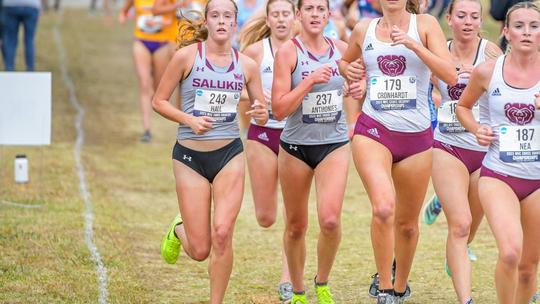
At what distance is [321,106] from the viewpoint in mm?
7824

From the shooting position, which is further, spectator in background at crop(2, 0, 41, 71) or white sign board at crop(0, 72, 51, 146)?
spectator in background at crop(2, 0, 41, 71)

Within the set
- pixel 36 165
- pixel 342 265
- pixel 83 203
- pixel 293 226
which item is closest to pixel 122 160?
pixel 36 165

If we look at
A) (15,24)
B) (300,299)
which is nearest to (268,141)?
(300,299)

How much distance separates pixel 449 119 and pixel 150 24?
7849 mm

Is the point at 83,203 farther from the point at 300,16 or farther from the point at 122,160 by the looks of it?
the point at 300,16

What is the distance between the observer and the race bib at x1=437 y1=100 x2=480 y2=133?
7891 millimetres

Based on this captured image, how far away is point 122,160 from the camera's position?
587 inches

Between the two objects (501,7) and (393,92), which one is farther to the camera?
(501,7)

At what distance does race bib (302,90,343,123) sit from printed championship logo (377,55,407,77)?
49 cm

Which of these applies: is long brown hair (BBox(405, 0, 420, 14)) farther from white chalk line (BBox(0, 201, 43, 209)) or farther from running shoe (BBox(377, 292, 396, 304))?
white chalk line (BBox(0, 201, 43, 209))

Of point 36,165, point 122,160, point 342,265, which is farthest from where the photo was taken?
point 122,160

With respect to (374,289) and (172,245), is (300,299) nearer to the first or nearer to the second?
(374,289)

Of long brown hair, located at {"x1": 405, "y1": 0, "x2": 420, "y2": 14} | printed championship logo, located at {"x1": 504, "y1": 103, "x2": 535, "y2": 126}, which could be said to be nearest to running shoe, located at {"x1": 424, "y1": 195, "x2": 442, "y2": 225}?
long brown hair, located at {"x1": 405, "y1": 0, "x2": 420, "y2": 14}

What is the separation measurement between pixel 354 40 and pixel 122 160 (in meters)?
7.64
